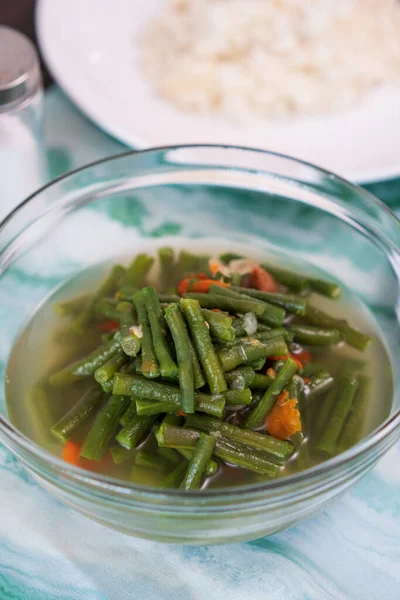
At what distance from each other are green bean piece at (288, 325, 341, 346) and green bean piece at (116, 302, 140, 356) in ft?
1.81

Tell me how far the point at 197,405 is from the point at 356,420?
557mm

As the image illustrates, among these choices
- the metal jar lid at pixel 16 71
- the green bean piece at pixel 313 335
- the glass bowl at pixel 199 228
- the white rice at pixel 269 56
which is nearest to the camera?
the glass bowl at pixel 199 228

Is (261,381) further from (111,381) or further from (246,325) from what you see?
(111,381)

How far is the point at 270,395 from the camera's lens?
2.19m

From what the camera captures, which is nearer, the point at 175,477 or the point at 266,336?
the point at 175,477

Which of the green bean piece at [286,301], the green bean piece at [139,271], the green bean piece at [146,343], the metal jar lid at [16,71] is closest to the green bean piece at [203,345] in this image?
the green bean piece at [146,343]

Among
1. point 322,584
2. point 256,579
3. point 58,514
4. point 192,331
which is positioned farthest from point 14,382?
point 322,584

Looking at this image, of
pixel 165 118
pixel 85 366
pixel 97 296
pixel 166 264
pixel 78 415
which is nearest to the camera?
pixel 78 415

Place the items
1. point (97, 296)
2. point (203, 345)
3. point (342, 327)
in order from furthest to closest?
point (97, 296) < point (342, 327) < point (203, 345)

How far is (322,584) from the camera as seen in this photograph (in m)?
2.12

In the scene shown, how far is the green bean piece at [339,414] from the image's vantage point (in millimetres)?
2225

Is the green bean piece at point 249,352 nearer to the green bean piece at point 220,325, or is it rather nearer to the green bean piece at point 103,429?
the green bean piece at point 220,325

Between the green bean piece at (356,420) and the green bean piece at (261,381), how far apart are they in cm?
29

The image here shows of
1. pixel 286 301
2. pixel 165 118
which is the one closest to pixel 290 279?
pixel 286 301
